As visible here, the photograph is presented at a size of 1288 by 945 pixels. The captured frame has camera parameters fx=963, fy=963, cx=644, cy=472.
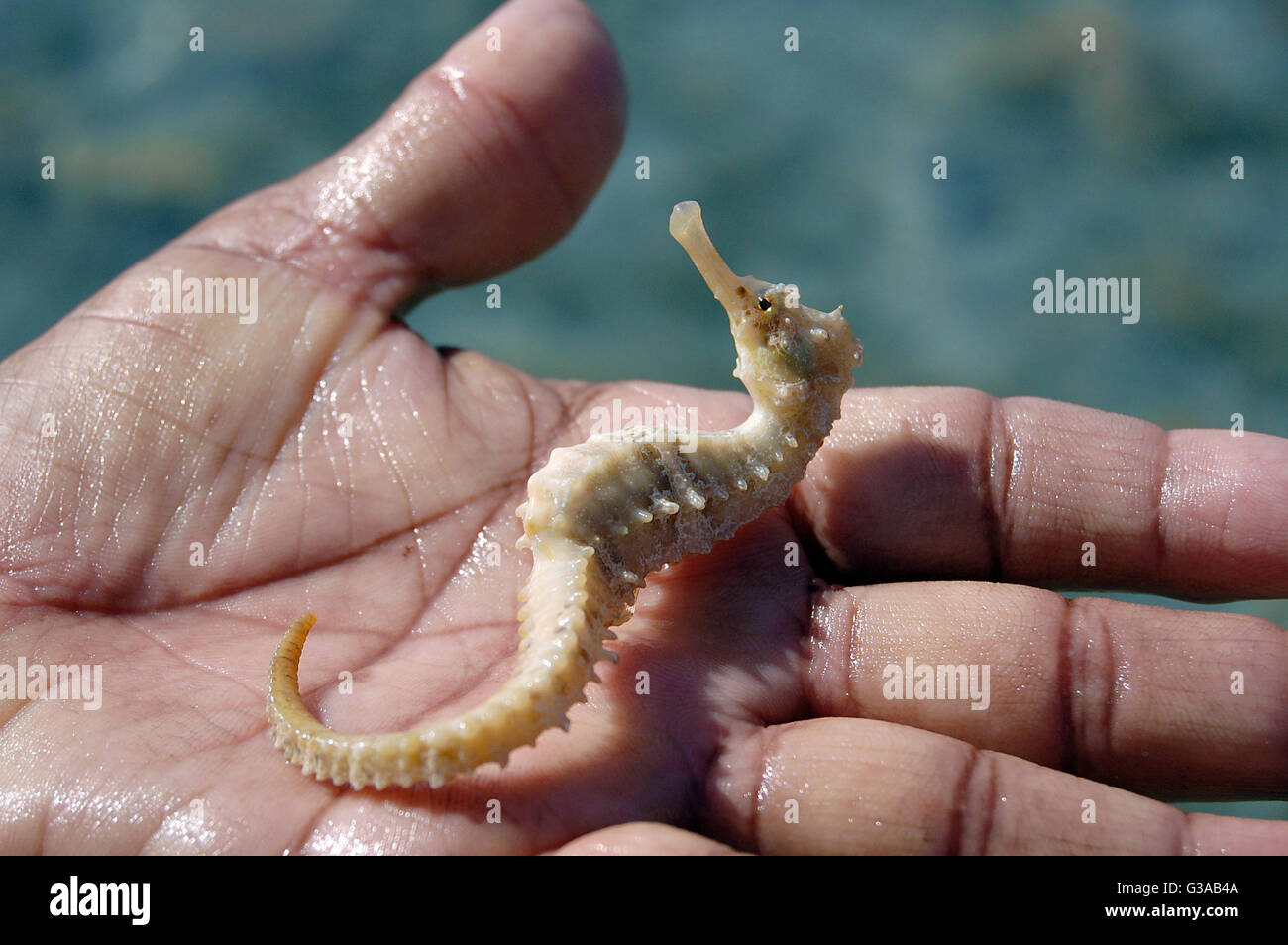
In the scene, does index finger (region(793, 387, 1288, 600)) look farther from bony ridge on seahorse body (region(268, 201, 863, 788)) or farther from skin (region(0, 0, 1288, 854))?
bony ridge on seahorse body (region(268, 201, 863, 788))

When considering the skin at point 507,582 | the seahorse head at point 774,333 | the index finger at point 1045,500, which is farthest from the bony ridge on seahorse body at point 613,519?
the index finger at point 1045,500

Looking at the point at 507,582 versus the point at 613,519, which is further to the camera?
the point at 507,582

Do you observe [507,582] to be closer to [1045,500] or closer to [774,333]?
[774,333]

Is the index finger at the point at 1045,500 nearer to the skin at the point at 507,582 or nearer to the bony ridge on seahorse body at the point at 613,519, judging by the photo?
the skin at the point at 507,582

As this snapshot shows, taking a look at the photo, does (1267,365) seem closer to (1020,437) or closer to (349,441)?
(1020,437)

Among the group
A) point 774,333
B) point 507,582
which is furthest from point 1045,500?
point 507,582
